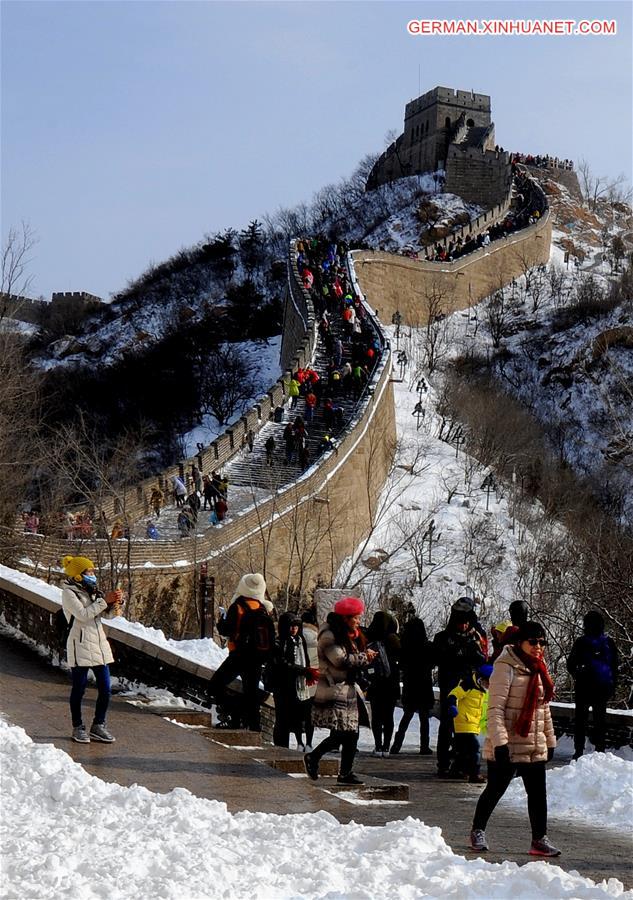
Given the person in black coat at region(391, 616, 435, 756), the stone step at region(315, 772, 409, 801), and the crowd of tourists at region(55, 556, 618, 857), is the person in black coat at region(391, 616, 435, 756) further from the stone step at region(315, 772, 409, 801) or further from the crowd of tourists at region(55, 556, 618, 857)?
the stone step at region(315, 772, 409, 801)

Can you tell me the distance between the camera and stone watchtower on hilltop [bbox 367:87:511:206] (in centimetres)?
7369

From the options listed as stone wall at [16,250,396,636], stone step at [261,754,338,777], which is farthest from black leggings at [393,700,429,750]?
stone wall at [16,250,396,636]

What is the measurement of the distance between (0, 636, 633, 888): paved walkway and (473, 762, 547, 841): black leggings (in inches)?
7.3

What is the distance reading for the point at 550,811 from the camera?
8.08 meters

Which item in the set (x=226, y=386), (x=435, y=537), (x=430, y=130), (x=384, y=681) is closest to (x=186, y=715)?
(x=384, y=681)

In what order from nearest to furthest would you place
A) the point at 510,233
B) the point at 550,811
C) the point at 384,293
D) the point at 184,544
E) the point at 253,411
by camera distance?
the point at 550,811, the point at 184,544, the point at 253,411, the point at 384,293, the point at 510,233

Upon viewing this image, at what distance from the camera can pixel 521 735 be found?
651 centimetres

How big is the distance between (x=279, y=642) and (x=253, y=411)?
21.3m

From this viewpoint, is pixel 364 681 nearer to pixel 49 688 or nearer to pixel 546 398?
pixel 49 688

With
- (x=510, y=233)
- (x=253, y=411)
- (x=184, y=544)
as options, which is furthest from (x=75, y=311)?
(x=184, y=544)

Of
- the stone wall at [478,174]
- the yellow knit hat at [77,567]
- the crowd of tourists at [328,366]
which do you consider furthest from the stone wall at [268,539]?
the stone wall at [478,174]

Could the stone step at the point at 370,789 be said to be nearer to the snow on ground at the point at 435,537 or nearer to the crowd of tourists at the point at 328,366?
the snow on ground at the point at 435,537

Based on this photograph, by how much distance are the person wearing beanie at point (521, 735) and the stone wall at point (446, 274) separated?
42669 millimetres

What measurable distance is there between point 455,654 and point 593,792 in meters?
1.68
